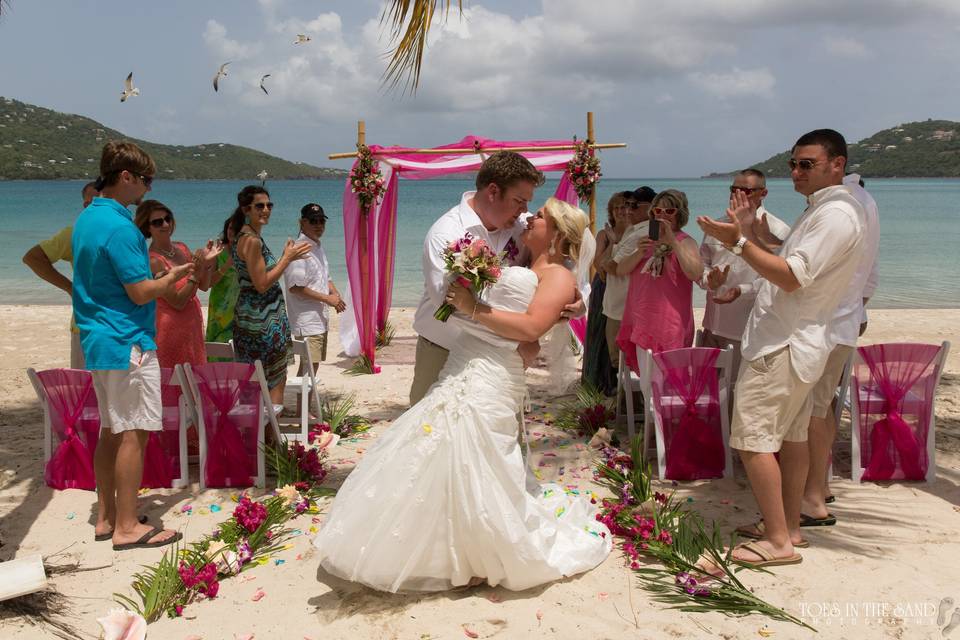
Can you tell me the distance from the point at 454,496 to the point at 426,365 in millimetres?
1006

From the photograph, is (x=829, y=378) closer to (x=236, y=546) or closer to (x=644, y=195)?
(x=644, y=195)

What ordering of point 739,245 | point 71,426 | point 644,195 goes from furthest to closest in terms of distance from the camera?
point 644,195 < point 71,426 < point 739,245

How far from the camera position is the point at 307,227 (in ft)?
23.0

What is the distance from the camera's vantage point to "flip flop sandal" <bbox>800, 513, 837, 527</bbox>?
4215 millimetres

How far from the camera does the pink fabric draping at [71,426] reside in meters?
4.62

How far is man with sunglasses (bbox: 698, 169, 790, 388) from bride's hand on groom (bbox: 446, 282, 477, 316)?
238 cm

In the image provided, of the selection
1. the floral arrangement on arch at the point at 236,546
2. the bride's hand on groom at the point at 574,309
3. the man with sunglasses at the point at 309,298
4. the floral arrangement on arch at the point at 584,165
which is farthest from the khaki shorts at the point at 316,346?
the bride's hand on groom at the point at 574,309

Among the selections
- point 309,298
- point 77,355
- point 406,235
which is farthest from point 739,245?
point 406,235

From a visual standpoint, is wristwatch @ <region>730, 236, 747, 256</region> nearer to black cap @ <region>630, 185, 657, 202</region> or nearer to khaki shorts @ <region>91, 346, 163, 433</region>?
black cap @ <region>630, 185, 657, 202</region>

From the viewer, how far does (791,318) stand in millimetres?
3523

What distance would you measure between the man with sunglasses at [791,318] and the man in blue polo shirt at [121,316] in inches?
115

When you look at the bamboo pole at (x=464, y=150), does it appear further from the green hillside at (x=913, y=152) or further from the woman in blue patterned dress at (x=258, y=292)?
the green hillside at (x=913, y=152)

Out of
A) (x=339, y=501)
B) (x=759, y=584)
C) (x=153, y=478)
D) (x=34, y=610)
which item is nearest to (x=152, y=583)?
(x=34, y=610)

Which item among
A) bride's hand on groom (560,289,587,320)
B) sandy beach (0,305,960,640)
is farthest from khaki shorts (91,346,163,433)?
bride's hand on groom (560,289,587,320)
